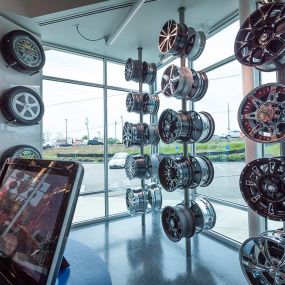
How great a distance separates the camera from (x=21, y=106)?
3.27 m

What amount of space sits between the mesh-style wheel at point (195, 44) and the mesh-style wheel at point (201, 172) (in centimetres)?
147

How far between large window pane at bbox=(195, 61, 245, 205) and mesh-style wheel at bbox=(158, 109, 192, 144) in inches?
31.7

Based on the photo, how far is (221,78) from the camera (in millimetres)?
3805

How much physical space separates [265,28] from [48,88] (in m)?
3.77

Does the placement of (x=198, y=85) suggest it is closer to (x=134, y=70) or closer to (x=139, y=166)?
(x=134, y=70)

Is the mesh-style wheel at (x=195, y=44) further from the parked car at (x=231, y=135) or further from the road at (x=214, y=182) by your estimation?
the road at (x=214, y=182)

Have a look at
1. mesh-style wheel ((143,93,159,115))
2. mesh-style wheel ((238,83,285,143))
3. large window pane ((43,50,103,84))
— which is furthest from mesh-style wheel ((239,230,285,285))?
large window pane ((43,50,103,84))

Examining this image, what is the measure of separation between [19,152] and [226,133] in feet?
10.3

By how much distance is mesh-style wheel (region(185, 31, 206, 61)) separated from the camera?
3184 millimetres

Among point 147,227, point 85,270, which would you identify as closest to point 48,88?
point 147,227

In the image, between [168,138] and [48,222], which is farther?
[168,138]

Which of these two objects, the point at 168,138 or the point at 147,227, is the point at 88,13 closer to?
the point at 168,138

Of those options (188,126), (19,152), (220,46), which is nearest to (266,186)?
(188,126)

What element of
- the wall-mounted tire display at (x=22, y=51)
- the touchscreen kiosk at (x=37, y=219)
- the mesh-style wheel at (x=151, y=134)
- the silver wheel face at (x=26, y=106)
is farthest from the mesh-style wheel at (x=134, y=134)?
the touchscreen kiosk at (x=37, y=219)
